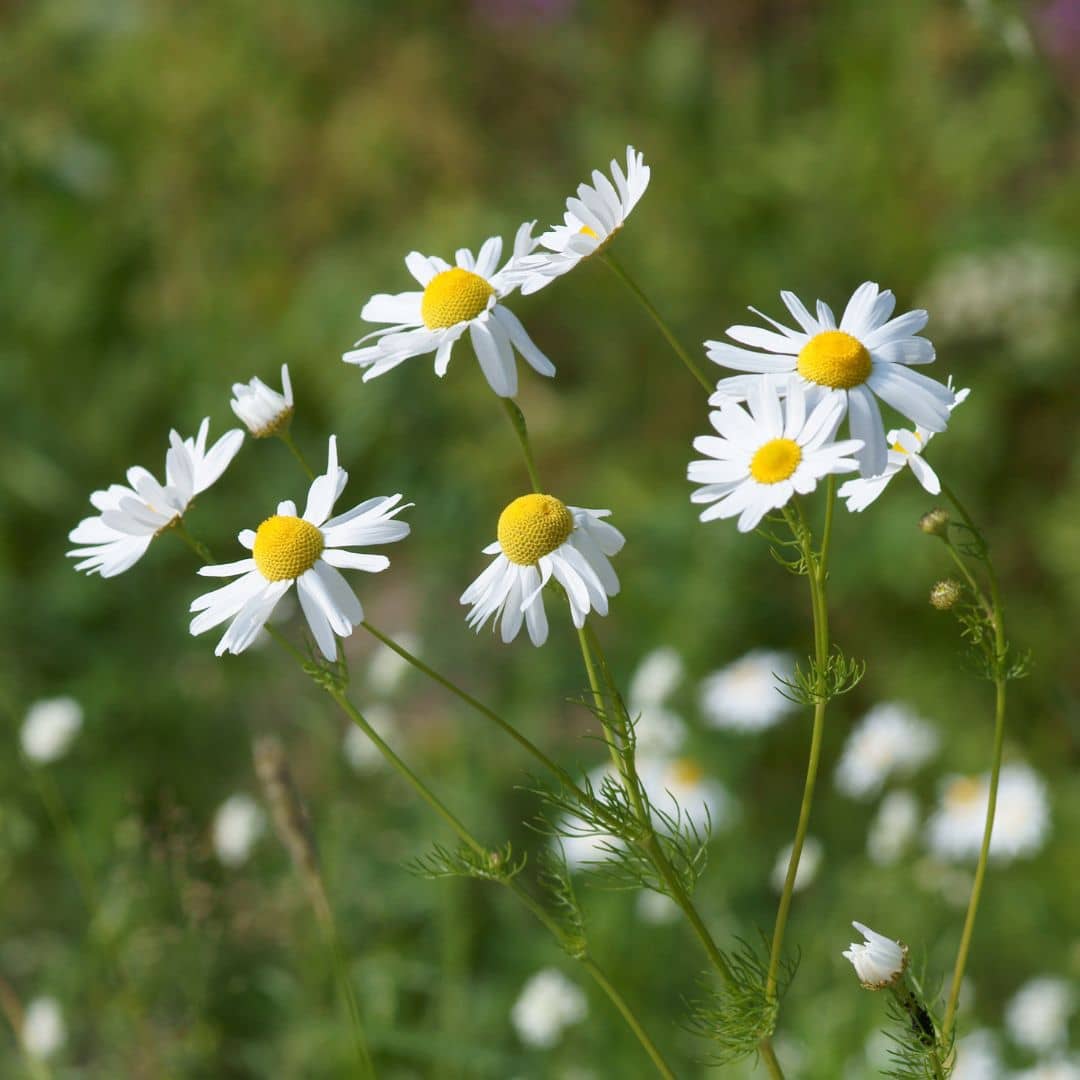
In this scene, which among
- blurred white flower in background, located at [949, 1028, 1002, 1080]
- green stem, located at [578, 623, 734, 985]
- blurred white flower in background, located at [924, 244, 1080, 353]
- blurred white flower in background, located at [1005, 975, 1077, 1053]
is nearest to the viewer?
green stem, located at [578, 623, 734, 985]

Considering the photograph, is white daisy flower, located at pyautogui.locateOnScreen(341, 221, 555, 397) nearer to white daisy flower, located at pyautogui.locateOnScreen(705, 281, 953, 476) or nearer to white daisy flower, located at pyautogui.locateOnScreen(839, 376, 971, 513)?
white daisy flower, located at pyautogui.locateOnScreen(705, 281, 953, 476)

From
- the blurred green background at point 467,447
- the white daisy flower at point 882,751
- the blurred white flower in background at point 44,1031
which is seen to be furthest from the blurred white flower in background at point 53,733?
the white daisy flower at point 882,751

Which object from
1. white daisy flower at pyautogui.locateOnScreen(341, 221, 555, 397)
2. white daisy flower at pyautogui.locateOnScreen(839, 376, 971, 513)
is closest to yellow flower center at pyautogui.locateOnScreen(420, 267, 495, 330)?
white daisy flower at pyautogui.locateOnScreen(341, 221, 555, 397)

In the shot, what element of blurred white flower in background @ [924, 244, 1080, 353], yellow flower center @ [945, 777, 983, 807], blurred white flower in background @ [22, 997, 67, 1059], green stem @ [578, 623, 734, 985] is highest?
green stem @ [578, 623, 734, 985]

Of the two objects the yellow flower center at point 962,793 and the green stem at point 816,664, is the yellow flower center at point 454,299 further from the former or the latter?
the yellow flower center at point 962,793

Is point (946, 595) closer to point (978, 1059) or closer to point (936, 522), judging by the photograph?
point (936, 522)

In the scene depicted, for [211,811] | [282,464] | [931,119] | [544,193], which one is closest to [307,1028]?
[211,811]

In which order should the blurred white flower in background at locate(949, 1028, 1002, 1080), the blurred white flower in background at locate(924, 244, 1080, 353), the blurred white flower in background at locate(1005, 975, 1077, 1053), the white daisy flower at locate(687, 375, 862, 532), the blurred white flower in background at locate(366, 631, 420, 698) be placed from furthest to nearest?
the blurred white flower in background at locate(924, 244, 1080, 353) < the blurred white flower in background at locate(366, 631, 420, 698) < the blurred white flower in background at locate(1005, 975, 1077, 1053) < the blurred white flower in background at locate(949, 1028, 1002, 1080) < the white daisy flower at locate(687, 375, 862, 532)

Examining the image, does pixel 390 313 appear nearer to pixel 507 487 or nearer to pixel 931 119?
pixel 507 487

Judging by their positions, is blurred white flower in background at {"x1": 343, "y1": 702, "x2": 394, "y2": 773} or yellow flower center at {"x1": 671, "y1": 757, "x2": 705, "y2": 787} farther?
yellow flower center at {"x1": 671, "y1": 757, "x2": 705, "y2": 787}
